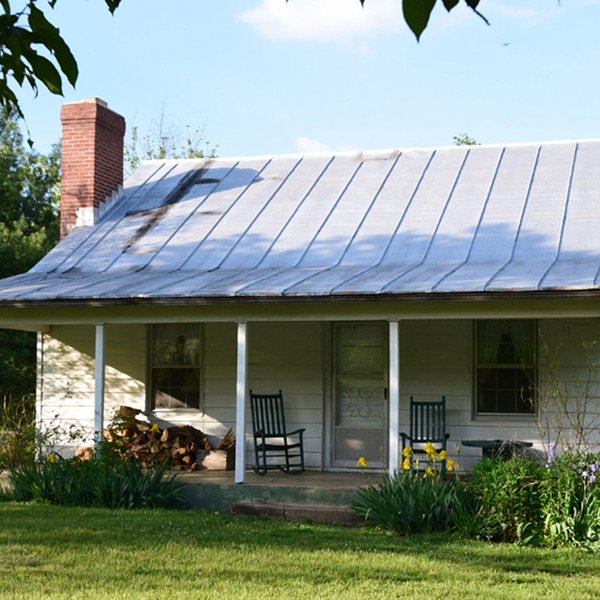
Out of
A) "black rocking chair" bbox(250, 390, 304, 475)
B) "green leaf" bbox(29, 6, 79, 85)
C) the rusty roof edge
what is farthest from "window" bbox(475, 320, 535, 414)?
"green leaf" bbox(29, 6, 79, 85)

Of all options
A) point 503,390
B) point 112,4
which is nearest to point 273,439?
point 503,390

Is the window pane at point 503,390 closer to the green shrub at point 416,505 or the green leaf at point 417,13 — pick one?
the green shrub at point 416,505

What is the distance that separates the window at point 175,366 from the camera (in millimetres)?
11906

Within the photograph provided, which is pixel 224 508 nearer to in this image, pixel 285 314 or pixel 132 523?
pixel 132 523

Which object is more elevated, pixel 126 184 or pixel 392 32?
pixel 126 184

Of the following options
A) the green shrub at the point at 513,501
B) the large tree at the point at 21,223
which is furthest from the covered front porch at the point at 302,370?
the large tree at the point at 21,223

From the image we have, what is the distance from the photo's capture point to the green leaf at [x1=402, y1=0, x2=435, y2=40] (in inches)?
70.9

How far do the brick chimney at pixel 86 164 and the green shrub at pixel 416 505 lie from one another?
6757 mm

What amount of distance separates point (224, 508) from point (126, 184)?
6375mm

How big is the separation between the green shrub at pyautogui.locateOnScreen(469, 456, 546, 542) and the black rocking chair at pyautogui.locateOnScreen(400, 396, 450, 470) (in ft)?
7.31

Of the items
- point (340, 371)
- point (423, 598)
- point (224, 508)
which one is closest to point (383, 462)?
point (340, 371)

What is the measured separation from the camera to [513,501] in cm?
792

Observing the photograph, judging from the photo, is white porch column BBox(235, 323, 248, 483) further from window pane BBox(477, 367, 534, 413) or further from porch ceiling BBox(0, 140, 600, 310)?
window pane BBox(477, 367, 534, 413)

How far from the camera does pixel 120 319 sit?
34.0 feet
